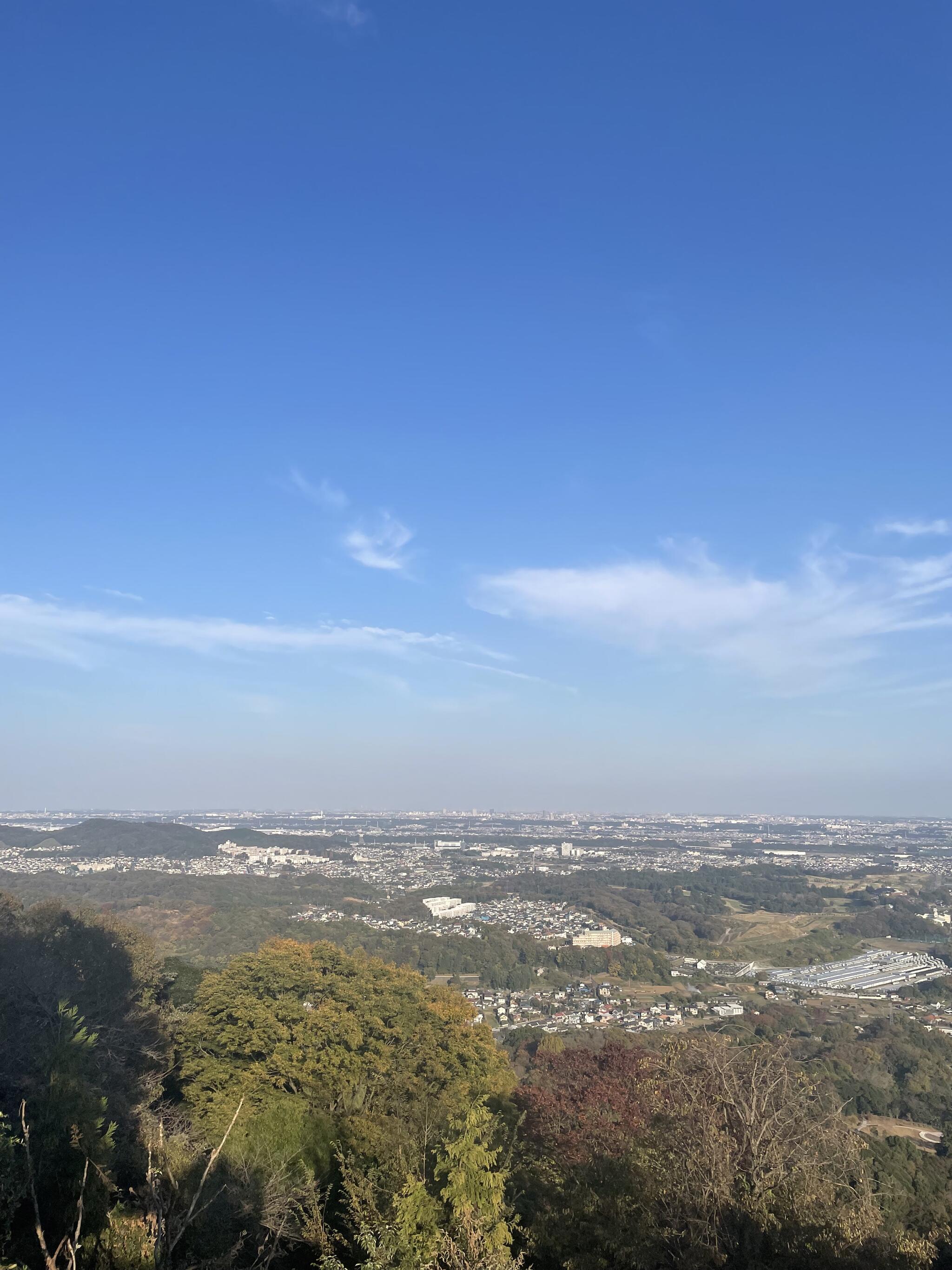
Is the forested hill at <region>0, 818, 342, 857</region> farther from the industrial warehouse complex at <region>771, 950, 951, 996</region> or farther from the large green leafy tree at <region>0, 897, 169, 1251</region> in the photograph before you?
the large green leafy tree at <region>0, 897, 169, 1251</region>

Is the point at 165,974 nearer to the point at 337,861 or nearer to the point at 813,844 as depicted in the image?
the point at 337,861

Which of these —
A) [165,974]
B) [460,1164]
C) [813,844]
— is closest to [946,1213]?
[460,1164]

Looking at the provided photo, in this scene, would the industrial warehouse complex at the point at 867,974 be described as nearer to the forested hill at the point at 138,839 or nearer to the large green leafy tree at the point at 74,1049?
the large green leafy tree at the point at 74,1049

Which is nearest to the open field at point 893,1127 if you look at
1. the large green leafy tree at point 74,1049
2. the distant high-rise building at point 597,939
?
the large green leafy tree at point 74,1049

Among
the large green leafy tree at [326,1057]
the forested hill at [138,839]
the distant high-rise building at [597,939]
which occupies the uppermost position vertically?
the large green leafy tree at [326,1057]

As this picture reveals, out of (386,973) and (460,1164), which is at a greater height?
(460,1164)

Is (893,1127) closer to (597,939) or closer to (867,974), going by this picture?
(867,974)

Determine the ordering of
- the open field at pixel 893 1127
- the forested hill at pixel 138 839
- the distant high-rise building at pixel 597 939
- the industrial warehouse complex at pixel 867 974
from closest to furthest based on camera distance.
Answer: the open field at pixel 893 1127 < the industrial warehouse complex at pixel 867 974 < the distant high-rise building at pixel 597 939 < the forested hill at pixel 138 839
